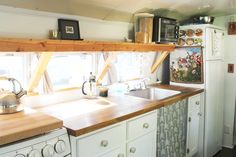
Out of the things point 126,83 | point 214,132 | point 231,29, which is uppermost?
point 231,29

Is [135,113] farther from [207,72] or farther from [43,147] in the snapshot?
[207,72]

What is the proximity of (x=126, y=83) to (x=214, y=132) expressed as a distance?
1561 millimetres

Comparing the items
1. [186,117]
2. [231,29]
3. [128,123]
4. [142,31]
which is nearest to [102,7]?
[142,31]

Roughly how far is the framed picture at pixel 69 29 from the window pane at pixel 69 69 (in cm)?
34

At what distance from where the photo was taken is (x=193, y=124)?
3.01 metres

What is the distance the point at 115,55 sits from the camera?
2682 millimetres

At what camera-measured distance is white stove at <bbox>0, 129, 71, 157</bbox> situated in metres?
1.25

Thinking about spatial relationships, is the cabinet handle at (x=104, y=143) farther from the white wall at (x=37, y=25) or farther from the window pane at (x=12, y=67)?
the white wall at (x=37, y=25)

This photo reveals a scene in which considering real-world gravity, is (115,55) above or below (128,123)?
above

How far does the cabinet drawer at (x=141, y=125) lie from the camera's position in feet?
6.50

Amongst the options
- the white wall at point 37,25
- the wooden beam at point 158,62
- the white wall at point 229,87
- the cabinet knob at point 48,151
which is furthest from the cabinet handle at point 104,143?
the white wall at point 229,87

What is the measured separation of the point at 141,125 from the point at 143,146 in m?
0.21

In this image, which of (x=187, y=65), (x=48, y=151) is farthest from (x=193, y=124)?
(x=48, y=151)

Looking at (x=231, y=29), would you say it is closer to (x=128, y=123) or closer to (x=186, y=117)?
(x=186, y=117)
